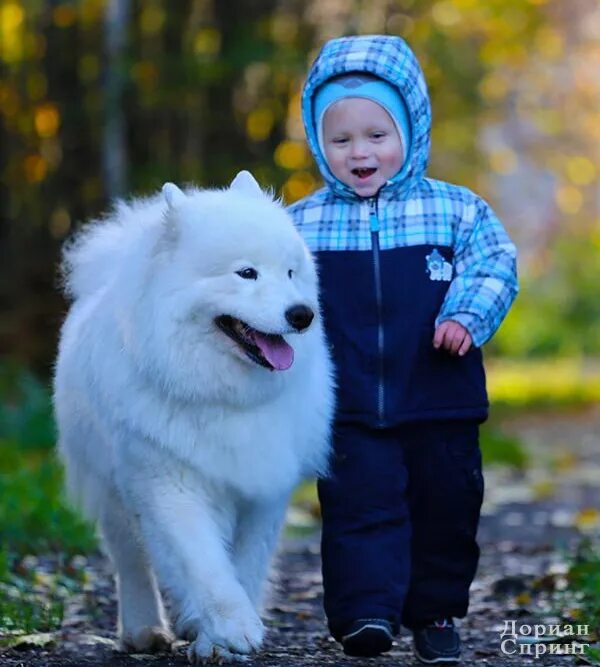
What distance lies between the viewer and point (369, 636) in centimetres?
441

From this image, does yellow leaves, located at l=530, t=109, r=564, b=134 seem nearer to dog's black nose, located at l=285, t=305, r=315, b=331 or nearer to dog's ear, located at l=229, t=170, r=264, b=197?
dog's ear, located at l=229, t=170, r=264, b=197

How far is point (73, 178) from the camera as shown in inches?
536

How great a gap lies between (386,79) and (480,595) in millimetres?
2593

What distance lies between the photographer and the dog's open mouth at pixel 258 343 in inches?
163

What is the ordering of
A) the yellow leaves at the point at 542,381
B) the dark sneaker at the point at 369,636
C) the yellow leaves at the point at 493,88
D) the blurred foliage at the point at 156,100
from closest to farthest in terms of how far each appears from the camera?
1. the dark sneaker at the point at 369,636
2. the blurred foliage at the point at 156,100
3. the yellow leaves at the point at 493,88
4. the yellow leaves at the point at 542,381

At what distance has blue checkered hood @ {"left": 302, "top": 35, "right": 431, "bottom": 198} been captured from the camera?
462cm

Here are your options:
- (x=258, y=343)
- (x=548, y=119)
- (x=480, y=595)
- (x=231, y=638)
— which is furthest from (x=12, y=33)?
(x=231, y=638)

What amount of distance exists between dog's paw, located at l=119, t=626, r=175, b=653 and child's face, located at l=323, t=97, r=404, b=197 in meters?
1.60

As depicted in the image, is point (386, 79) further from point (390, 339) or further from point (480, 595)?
point (480, 595)

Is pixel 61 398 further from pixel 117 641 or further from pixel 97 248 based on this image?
pixel 117 641

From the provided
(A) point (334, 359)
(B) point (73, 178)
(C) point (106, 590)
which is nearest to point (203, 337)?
(A) point (334, 359)

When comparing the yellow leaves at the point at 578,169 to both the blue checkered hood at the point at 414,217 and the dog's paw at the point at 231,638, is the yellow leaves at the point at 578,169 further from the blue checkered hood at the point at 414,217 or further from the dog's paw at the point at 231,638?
the dog's paw at the point at 231,638

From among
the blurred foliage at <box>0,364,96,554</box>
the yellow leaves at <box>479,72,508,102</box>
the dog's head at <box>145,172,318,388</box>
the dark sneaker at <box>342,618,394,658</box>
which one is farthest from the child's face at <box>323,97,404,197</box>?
the yellow leaves at <box>479,72,508,102</box>

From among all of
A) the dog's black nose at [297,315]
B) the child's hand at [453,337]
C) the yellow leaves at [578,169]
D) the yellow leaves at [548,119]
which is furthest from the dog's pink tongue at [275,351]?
the yellow leaves at [578,169]
